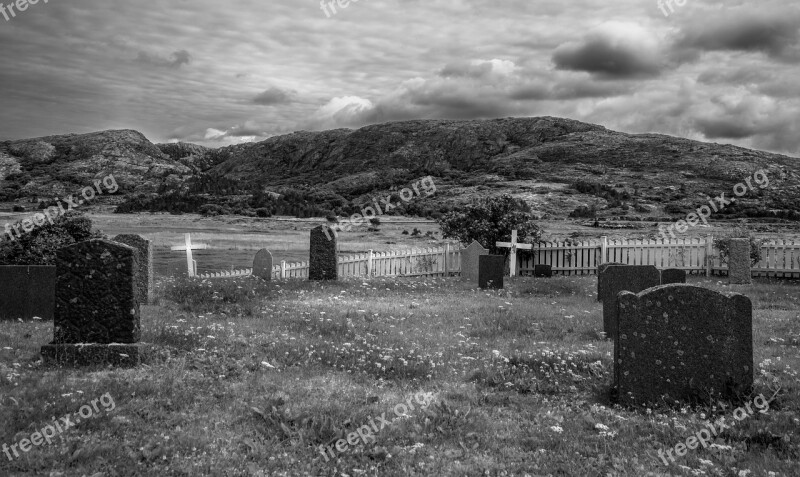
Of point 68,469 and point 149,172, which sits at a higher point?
point 149,172

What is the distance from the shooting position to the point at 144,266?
15750mm

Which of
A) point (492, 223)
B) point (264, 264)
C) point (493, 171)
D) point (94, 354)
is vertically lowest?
point (94, 354)

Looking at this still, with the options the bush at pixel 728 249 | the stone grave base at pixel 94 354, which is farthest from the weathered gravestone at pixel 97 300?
the bush at pixel 728 249

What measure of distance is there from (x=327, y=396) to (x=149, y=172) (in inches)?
6095

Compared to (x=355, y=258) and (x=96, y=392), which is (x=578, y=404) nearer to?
(x=96, y=392)

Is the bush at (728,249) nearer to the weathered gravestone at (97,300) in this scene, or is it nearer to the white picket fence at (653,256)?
the white picket fence at (653,256)

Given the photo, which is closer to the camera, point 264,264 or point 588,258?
point 264,264

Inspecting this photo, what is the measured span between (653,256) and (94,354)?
24.8 m

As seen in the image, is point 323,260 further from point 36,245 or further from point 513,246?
point 513,246

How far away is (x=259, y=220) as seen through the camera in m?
67.7

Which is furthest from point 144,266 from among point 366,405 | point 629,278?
point 629,278

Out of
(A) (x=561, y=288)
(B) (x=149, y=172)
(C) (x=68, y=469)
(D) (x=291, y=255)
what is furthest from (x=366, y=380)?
(B) (x=149, y=172)

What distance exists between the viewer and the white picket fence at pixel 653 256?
25.1 meters

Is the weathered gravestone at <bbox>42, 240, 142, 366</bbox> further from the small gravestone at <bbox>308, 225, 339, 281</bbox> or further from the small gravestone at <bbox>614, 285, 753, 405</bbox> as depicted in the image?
the small gravestone at <bbox>308, 225, 339, 281</bbox>
